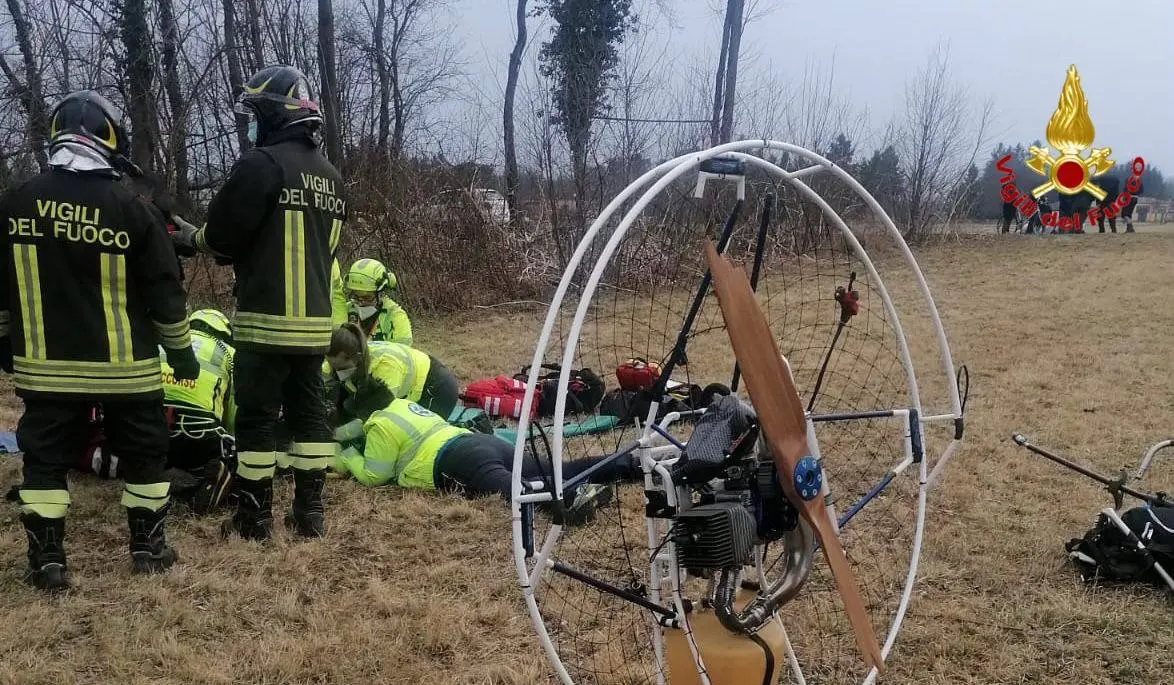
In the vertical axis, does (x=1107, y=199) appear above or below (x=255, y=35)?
below

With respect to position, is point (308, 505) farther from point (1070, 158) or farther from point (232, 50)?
point (1070, 158)

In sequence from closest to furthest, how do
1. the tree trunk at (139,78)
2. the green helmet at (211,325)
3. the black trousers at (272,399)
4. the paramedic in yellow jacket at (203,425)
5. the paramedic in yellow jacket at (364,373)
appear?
the black trousers at (272,399) < the paramedic in yellow jacket at (203,425) < the green helmet at (211,325) < the paramedic in yellow jacket at (364,373) < the tree trunk at (139,78)

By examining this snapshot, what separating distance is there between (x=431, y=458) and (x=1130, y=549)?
3.20m

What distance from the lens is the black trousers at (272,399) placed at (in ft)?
12.0

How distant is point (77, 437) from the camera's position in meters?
3.35

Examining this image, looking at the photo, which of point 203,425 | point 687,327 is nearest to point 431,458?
point 203,425

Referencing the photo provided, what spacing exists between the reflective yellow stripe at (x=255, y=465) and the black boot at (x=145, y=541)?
36cm

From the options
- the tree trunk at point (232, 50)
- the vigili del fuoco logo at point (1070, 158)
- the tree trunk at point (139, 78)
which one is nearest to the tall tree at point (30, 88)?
the tree trunk at point (139, 78)

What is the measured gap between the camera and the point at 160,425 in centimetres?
340

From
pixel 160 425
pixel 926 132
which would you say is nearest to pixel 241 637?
pixel 160 425

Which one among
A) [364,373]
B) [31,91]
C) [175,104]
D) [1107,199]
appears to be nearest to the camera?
[364,373]

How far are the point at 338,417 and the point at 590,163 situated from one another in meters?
7.28

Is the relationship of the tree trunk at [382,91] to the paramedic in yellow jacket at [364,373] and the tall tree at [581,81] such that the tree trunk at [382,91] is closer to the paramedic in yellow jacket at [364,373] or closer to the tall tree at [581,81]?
the tall tree at [581,81]

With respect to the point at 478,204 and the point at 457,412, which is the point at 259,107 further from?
the point at 478,204
